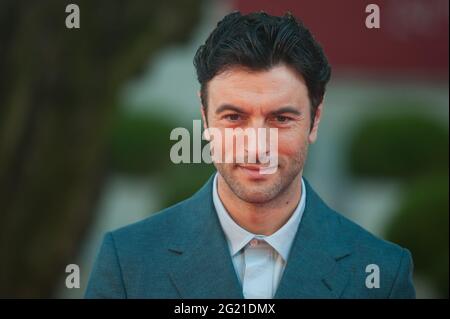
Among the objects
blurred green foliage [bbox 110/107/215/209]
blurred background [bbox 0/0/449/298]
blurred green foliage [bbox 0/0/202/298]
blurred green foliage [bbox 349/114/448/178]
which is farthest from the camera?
blurred green foliage [bbox 0/0/202/298]

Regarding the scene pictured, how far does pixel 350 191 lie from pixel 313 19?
0.68 m

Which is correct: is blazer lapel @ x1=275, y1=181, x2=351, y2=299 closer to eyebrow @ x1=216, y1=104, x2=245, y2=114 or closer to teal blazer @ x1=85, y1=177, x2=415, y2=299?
teal blazer @ x1=85, y1=177, x2=415, y2=299

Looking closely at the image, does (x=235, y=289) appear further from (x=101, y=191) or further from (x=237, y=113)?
(x=101, y=191)

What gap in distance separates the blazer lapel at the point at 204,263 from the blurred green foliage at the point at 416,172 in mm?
869

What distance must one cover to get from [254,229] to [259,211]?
0.18 ft

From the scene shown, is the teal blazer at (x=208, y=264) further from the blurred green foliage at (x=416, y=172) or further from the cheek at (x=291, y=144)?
the blurred green foliage at (x=416, y=172)

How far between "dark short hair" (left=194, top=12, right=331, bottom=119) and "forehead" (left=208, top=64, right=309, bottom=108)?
17 mm

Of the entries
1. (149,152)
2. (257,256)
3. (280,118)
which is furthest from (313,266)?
(149,152)

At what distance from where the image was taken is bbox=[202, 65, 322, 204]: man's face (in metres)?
2.19

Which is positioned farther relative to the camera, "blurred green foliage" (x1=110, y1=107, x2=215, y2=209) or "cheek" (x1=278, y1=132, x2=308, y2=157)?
"blurred green foliage" (x1=110, y1=107, x2=215, y2=209)

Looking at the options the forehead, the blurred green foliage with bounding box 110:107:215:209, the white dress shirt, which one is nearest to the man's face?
the forehead

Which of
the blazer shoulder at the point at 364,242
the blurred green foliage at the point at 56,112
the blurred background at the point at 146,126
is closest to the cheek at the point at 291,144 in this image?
the blazer shoulder at the point at 364,242
